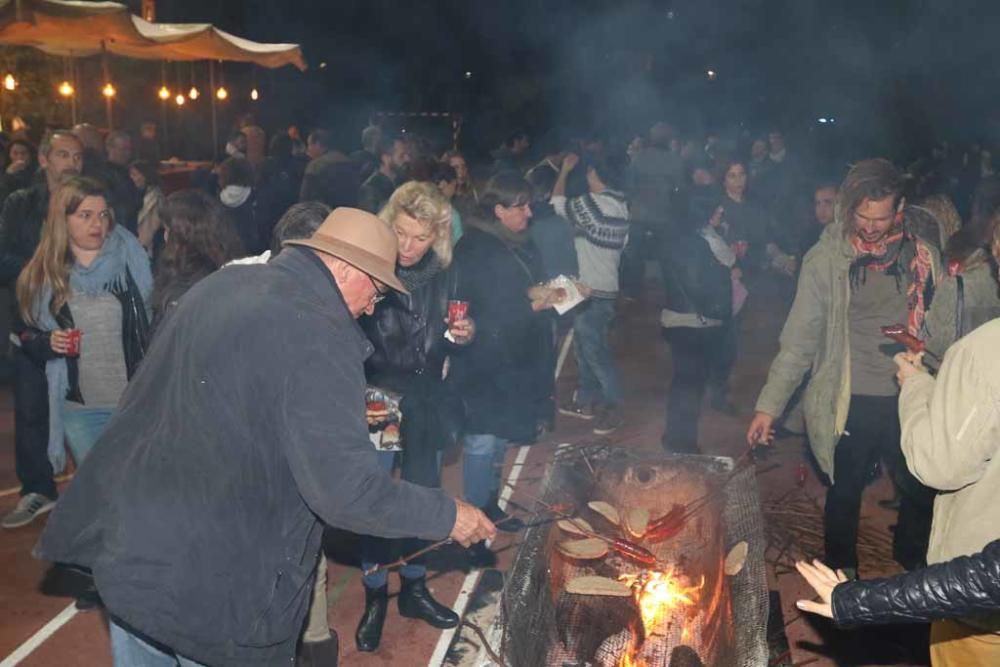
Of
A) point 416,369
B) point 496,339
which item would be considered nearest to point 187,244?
point 416,369

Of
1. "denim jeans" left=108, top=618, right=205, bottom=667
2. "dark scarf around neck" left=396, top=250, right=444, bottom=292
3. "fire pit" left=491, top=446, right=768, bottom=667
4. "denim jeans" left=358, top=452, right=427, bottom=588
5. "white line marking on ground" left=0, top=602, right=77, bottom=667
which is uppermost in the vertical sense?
"dark scarf around neck" left=396, top=250, right=444, bottom=292

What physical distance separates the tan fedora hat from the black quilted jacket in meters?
1.58

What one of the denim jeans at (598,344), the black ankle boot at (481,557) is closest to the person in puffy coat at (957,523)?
the black ankle boot at (481,557)

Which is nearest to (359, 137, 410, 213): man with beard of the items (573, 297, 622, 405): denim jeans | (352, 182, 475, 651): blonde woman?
(573, 297, 622, 405): denim jeans

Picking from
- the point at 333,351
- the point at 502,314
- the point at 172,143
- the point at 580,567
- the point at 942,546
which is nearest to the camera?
the point at 333,351

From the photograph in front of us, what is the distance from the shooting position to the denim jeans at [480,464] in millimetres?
5434

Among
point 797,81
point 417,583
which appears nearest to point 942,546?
point 417,583

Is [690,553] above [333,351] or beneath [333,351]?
beneath

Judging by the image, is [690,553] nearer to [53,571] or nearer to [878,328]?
[878,328]

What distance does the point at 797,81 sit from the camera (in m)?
29.9

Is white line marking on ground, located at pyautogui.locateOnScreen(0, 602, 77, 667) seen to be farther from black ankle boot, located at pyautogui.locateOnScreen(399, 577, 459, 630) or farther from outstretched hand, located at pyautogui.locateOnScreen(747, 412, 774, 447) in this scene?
outstretched hand, located at pyautogui.locateOnScreen(747, 412, 774, 447)

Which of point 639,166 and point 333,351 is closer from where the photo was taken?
point 333,351

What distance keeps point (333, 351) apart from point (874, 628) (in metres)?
3.62

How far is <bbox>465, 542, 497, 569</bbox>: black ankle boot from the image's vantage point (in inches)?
219
